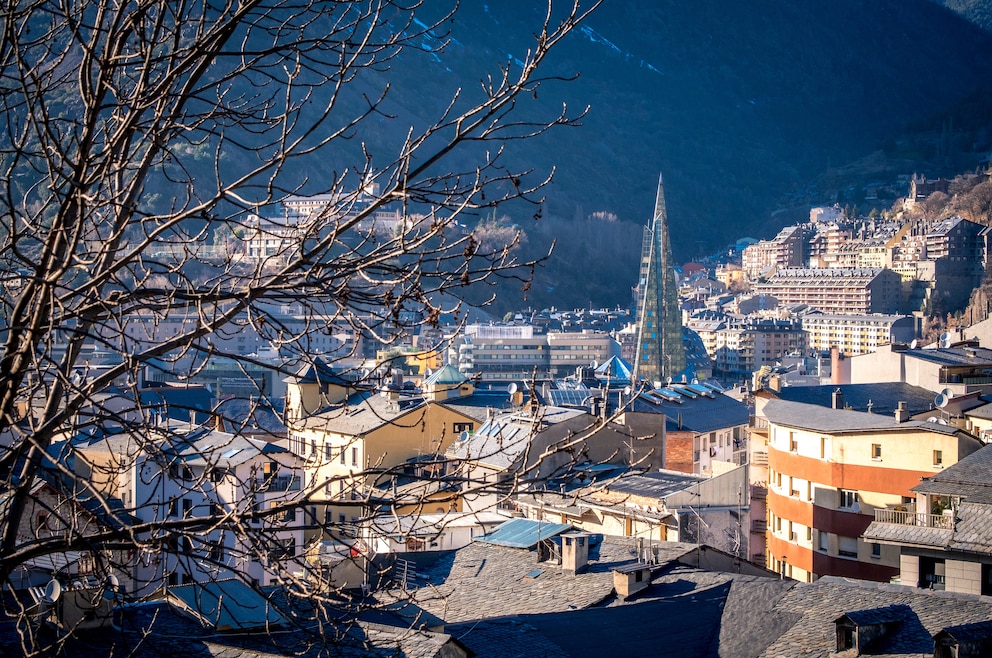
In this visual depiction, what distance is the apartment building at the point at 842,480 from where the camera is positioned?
17.1 m

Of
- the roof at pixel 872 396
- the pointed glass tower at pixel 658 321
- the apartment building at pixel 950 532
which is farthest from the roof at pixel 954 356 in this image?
the pointed glass tower at pixel 658 321

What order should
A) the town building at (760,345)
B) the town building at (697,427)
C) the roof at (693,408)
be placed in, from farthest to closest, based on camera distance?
the town building at (760,345) < the roof at (693,408) < the town building at (697,427)

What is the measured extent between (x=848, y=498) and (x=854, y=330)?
74631mm

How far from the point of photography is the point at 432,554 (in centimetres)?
1537

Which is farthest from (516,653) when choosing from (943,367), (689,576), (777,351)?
(777,351)

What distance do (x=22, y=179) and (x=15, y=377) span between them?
1496 inches

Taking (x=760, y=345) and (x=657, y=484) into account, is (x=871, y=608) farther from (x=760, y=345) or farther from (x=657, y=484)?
(x=760, y=345)

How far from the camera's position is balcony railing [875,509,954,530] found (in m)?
14.3

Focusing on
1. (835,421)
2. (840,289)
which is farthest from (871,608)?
(840,289)

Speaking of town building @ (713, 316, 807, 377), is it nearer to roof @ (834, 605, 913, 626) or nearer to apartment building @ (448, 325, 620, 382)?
apartment building @ (448, 325, 620, 382)

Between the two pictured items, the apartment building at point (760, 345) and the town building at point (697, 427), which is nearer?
the town building at point (697, 427)

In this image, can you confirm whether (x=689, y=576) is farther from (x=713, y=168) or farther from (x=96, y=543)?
(x=713, y=168)

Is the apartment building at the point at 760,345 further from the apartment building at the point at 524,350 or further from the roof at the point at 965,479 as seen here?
the roof at the point at 965,479

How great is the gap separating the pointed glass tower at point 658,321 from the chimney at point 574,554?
249 ft
